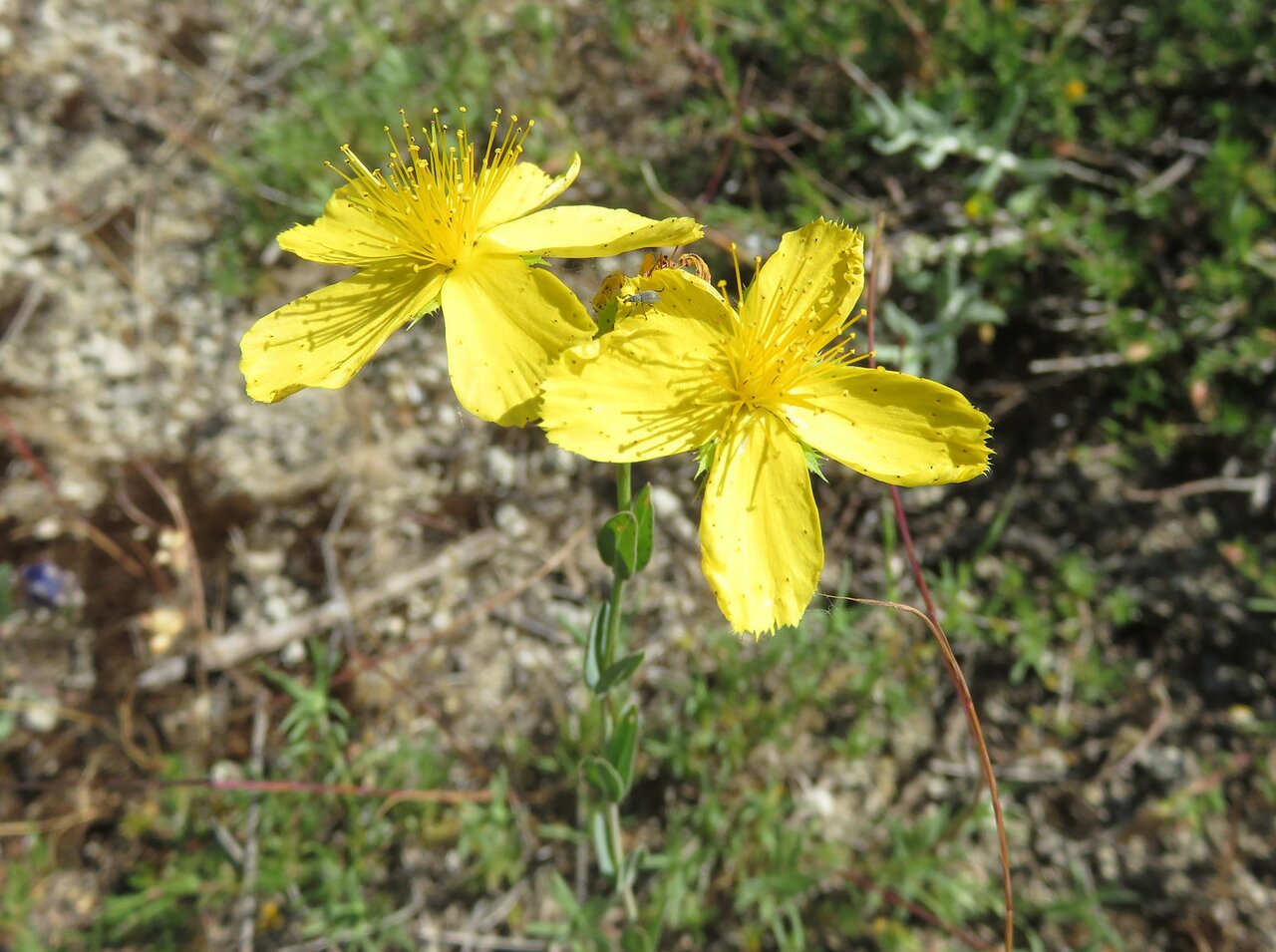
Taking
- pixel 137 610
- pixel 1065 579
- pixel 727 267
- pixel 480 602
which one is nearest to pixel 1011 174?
pixel 727 267

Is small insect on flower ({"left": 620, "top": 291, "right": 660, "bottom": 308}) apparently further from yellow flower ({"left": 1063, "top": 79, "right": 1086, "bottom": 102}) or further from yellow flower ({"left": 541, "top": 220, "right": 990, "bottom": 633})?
yellow flower ({"left": 1063, "top": 79, "right": 1086, "bottom": 102})

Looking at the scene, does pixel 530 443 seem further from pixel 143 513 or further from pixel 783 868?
pixel 783 868

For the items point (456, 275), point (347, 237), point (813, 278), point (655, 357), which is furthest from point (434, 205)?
point (813, 278)

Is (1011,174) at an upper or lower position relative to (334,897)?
upper

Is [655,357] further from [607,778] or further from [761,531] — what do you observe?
[607,778]

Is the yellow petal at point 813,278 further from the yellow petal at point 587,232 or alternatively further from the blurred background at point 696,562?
the blurred background at point 696,562
